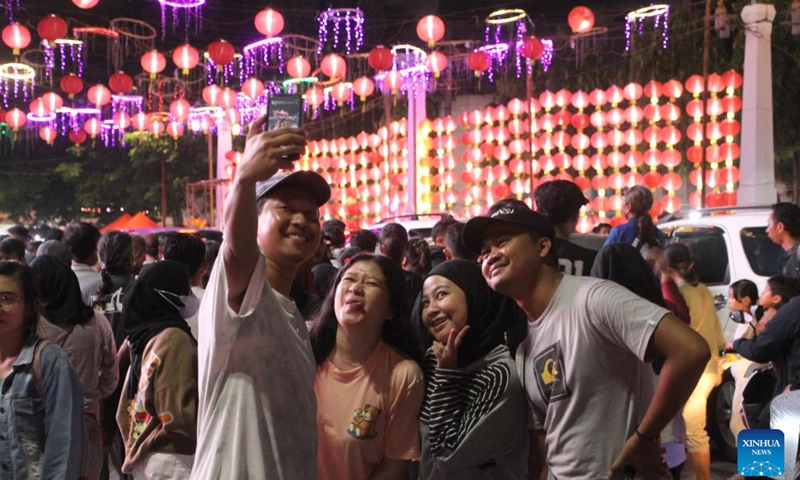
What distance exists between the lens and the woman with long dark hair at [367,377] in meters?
3.10

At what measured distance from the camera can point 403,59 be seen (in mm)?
19797

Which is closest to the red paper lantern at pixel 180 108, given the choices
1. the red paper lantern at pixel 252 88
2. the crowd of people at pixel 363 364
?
the red paper lantern at pixel 252 88

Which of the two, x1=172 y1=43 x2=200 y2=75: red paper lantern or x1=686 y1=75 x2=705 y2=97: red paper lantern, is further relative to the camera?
x1=686 y1=75 x2=705 y2=97: red paper lantern

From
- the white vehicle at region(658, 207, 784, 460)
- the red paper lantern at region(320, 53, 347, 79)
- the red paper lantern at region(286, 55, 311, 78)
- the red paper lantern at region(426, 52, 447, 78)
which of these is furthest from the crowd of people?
the red paper lantern at region(426, 52, 447, 78)

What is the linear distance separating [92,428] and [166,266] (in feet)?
3.44

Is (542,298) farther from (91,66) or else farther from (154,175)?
(154,175)

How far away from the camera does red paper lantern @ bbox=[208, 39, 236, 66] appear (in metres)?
15.6

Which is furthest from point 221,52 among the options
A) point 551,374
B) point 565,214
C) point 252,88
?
point 551,374

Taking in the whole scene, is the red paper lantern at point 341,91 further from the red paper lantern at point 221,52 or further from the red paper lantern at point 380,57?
the red paper lantern at point 221,52

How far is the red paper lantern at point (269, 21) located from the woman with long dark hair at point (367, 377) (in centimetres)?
1209

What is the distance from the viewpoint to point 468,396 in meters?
3.28

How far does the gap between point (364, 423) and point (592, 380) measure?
2.58ft

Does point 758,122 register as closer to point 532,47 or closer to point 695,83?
point 695,83

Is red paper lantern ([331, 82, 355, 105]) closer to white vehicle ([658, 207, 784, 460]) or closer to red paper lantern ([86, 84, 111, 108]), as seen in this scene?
red paper lantern ([86, 84, 111, 108])
